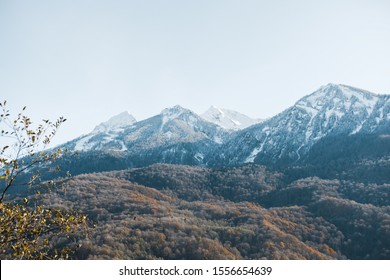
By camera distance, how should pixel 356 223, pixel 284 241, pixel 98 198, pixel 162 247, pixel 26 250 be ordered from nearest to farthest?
pixel 26 250, pixel 162 247, pixel 284 241, pixel 356 223, pixel 98 198

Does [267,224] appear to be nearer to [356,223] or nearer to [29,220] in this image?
[356,223]

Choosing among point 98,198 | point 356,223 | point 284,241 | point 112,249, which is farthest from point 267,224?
point 98,198

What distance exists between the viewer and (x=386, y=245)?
152750 millimetres

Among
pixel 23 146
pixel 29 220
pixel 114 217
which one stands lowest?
pixel 114 217

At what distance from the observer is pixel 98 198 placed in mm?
196750

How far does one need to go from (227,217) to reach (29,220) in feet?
538

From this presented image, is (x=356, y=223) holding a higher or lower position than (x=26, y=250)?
lower

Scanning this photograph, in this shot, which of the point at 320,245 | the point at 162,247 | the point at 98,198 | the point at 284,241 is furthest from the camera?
the point at 98,198
